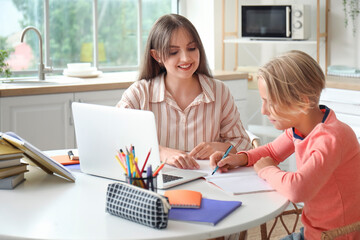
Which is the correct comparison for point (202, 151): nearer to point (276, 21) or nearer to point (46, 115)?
point (46, 115)

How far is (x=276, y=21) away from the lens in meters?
4.02

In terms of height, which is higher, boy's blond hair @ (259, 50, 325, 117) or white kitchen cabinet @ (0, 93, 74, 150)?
boy's blond hair @ (259, 50, 325, 117)

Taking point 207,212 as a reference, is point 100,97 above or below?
above

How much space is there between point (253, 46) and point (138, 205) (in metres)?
3.47

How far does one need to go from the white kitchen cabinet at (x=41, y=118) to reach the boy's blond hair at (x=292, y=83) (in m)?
1.94

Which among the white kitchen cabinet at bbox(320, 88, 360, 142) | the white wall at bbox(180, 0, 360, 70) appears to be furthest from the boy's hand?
the white wall at bbox(180, 0, 360, 70)

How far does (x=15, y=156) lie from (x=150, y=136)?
0.45 meters

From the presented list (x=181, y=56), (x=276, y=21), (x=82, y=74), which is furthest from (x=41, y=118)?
(x=276, y=21)

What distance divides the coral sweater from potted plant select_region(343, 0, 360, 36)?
254 centimetres

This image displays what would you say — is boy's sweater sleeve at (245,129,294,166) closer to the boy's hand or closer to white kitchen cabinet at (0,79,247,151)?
the boy's hand

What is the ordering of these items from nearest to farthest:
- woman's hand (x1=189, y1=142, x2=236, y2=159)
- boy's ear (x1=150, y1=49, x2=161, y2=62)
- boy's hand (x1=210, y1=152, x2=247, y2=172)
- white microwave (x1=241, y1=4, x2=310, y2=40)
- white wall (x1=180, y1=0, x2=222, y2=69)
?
boy's hand (x1=210, y1=152, x2=247, y2=172), woman's hand (x1=189, y1=142, x2=236, y2=159), boy's ear (x1=150, y1=49, x2=161, y2=62), white microwave (x1=241, y1=4, x2=310, y2=40), white wall (x1=180, y1=0, x2=222, y2=69)

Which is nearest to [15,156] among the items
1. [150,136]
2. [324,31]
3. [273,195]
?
[150,136]

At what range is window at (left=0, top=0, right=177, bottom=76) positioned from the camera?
3.87 metres

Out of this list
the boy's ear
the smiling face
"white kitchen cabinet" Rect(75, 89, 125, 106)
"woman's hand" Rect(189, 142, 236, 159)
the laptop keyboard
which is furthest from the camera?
"white kitchen cabinet" Rect(75, 89, 125, 106)
